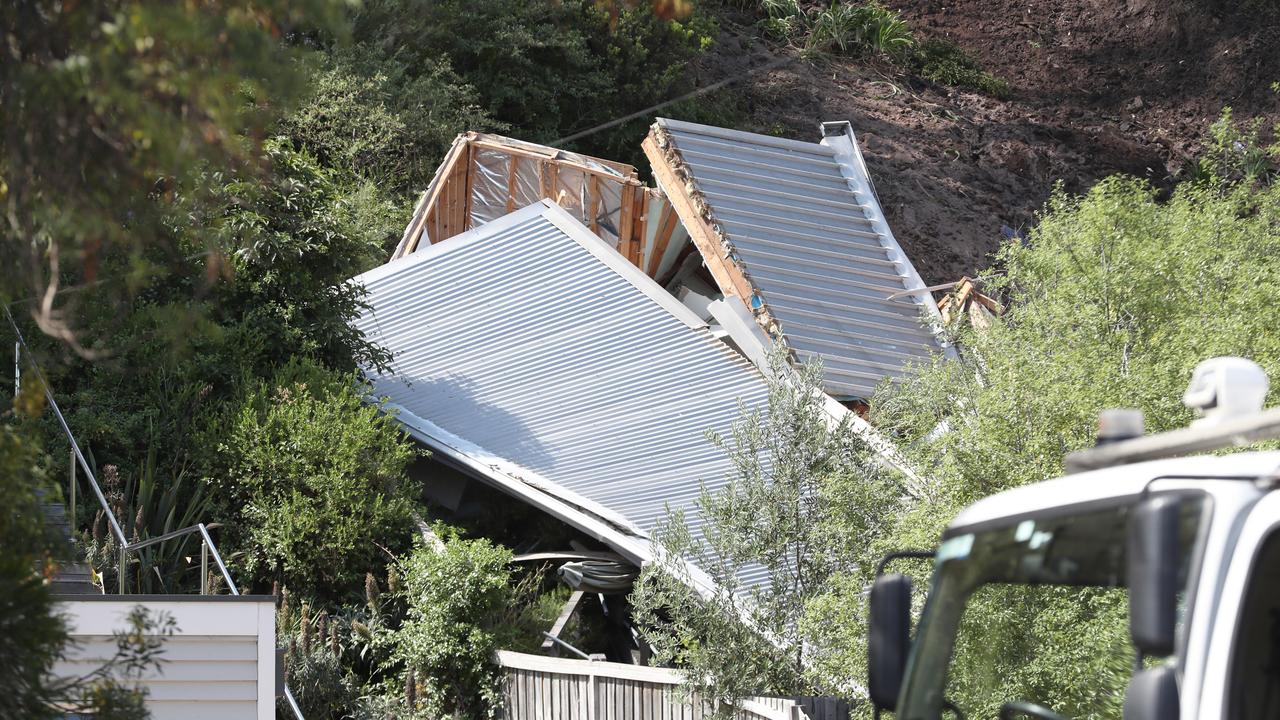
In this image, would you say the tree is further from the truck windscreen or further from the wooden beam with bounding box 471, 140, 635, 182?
the wooden beam with bounding box 471, 140, 635, 182

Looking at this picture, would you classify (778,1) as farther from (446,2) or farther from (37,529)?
(37,529)

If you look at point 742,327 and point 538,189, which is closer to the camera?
point 742,327

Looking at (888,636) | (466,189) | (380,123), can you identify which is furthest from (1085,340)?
(380,123)

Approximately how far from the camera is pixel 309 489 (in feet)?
50.4

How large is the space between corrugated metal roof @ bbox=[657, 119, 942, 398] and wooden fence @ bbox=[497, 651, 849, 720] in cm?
584

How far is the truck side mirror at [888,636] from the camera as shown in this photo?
174 inches

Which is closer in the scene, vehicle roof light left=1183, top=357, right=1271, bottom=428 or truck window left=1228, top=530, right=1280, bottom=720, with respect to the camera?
truck window left=1228, top=530, right=1280, bottom=720

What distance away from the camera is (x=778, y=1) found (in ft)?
118

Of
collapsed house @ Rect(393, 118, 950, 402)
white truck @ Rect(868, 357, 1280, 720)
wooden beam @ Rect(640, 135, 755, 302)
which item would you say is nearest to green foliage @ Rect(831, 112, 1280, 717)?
collapsed house @ Rect(393, 118, 950, 402)

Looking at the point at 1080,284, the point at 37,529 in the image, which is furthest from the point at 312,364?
the point at 37,529

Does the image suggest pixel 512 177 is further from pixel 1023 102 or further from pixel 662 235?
pixel 1023 102

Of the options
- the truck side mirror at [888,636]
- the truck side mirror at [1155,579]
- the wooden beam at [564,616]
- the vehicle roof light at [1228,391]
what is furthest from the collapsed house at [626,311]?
the truck side mirror at [1155,579]

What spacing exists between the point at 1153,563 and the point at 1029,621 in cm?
171

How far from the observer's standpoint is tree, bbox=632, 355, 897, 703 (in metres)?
11.8
